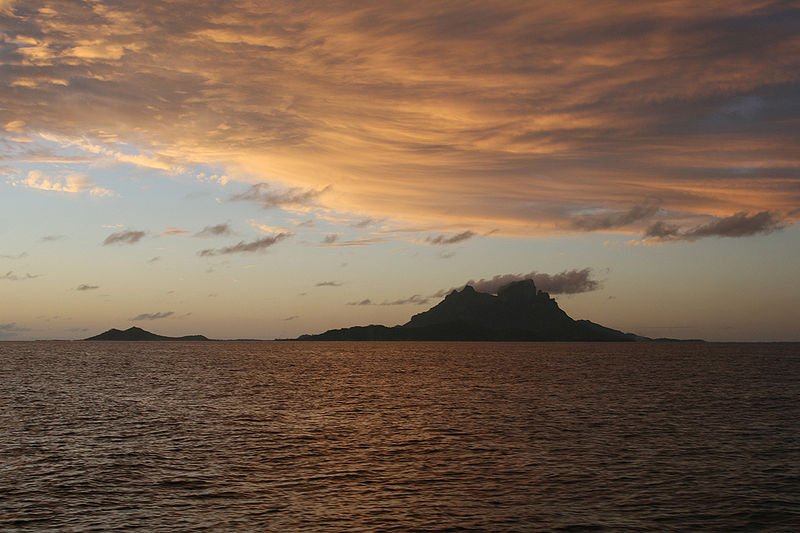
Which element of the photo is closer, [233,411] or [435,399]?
[233,411]

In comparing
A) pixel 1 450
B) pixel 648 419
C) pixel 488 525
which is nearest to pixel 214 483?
pixel 488 525

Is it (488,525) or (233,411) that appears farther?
(233,411)

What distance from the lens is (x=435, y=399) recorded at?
96.6 meters

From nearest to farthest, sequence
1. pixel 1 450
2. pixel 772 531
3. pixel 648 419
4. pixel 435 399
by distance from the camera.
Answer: pixel 772 531, pixel 1 450, pixel 648 419, pixel 435 399

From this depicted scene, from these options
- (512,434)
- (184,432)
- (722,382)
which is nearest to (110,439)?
(184,432)

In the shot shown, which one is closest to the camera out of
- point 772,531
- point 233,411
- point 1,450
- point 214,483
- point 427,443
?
point 772,531

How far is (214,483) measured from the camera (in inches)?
1668

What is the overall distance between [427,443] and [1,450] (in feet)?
109

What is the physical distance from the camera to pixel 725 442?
5750 centimetres

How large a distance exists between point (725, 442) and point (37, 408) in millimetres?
75066

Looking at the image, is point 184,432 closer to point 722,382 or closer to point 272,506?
point 272,506

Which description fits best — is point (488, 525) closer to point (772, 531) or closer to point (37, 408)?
point (772, 531)

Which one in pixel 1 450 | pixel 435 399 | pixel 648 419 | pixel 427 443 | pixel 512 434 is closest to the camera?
pixel 1 450

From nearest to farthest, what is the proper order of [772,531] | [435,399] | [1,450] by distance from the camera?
[772,531], [1,450], [435,399]
